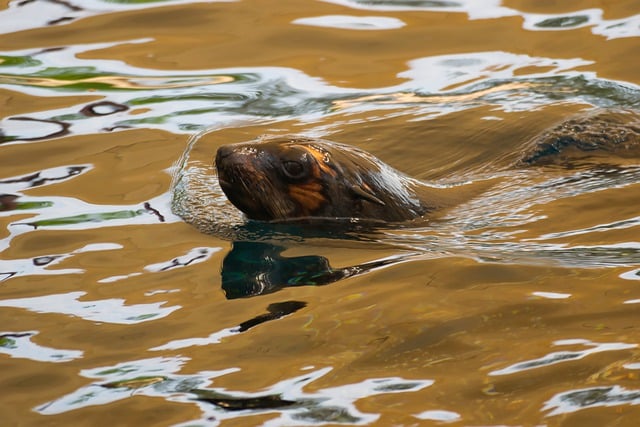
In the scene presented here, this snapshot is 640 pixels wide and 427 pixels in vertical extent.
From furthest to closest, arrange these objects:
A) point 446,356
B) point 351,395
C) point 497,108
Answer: point 497,108
point 446,356
point 351,395

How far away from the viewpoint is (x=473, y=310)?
175 inches

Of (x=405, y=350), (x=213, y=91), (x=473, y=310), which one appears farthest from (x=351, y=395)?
(x=213, y=91)

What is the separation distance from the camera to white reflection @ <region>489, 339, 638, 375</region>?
392cm

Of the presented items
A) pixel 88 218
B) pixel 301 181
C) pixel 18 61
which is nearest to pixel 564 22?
pixel 18 61

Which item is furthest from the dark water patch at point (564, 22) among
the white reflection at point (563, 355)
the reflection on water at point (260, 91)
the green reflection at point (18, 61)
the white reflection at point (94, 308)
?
the white reflection at point (563, 355)

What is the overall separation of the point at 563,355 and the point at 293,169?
1.91m

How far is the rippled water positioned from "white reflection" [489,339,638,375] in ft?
0.04

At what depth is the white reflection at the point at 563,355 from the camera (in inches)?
154

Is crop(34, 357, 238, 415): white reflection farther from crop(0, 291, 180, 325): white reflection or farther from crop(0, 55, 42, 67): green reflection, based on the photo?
crop(0, 55, 42, 67): green reflection

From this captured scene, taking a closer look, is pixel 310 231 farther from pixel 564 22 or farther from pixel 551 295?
pixel 564 22

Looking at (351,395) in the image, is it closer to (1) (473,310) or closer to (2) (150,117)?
(1) (473,310)

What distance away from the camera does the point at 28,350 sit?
4355 millimetres

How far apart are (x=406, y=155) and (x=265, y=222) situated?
171 cm

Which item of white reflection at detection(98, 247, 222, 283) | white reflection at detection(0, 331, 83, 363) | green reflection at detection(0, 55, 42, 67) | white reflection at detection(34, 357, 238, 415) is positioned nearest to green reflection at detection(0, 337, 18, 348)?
white reflection at detection(0, 331, 83, 363)
